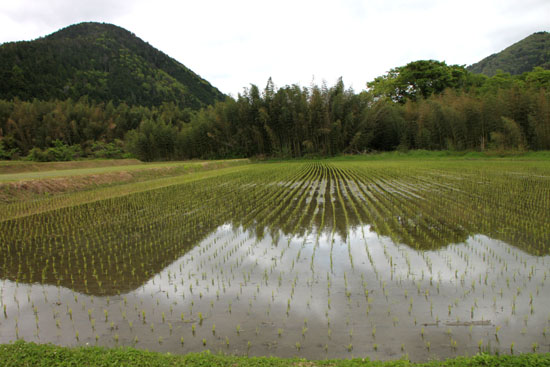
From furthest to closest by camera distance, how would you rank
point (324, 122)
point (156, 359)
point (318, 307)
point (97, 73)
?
point (97, 73)
point (324, 122)
point (318, 307)
point (156, 359)

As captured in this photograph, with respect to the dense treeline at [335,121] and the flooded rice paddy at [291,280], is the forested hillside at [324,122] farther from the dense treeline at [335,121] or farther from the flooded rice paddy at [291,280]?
the flooded rice paddy at [291,280]

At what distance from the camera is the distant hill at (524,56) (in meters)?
48.5

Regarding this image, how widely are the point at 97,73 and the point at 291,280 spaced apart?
78.0 meters

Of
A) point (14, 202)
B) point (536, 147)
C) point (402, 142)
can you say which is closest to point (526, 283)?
point (14, 202)

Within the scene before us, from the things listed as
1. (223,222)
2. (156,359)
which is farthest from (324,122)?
(156,359)

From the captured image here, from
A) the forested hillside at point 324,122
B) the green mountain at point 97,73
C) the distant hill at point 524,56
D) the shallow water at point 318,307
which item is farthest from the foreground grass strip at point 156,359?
the green mountain at point 97,73

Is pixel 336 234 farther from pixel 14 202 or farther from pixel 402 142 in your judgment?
pixel 402 142

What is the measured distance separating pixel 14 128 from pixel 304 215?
43884 mm

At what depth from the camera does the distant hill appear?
48.5 m

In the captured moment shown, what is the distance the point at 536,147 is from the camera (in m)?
17.9

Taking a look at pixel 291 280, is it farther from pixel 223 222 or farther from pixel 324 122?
pixel 324 122

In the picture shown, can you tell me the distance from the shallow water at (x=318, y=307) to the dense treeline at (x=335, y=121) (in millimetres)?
17936

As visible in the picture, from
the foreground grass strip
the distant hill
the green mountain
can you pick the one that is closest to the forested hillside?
the foreground grass strip

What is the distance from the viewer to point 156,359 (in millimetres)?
1987
